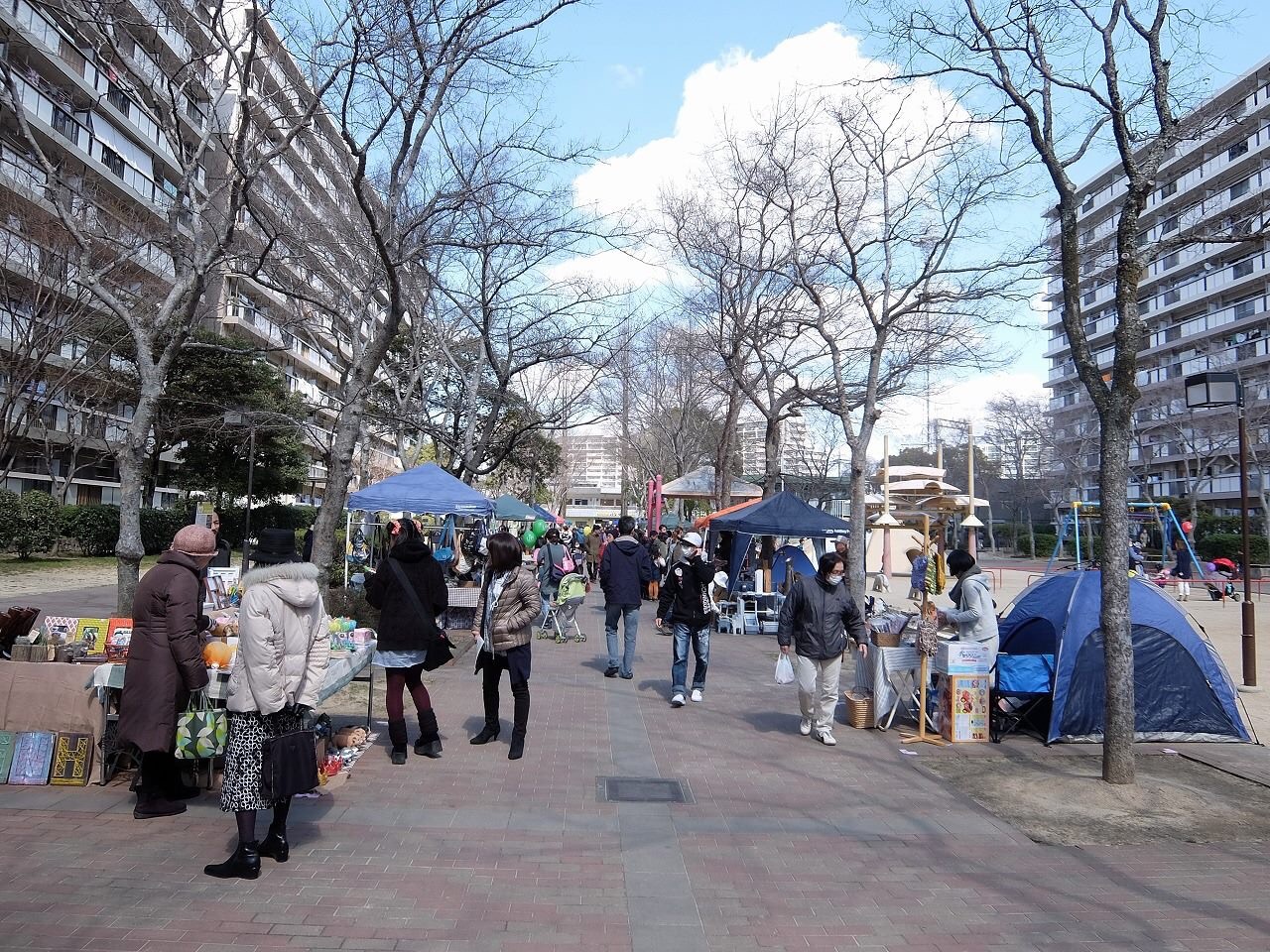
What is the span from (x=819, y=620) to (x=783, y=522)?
8.15 metres

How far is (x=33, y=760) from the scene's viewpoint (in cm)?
534

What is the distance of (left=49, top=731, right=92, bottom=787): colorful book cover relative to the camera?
533 centimetres

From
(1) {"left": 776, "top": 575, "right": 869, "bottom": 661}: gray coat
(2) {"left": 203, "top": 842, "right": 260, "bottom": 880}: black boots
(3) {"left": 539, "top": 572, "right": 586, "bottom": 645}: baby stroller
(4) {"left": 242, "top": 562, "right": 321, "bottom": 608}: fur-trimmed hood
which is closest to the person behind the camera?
(2) {"left": 203, "top": 842, "right": 260, "bottom": 880}: black boots

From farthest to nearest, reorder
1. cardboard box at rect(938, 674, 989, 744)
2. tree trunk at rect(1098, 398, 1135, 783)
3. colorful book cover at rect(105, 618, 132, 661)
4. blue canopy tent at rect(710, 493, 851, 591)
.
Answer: blue canopy tent at rect(710, 493, 851, 591), cardboard box at rect(938, 674, 989, 744), tree trunk at rect(1098, 398, 1135, 783), colorful book cover at rect(105, 618, 132, 661)

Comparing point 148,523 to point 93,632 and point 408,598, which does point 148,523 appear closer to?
point 93,632

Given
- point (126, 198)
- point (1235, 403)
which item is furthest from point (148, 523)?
point (1235, 403)

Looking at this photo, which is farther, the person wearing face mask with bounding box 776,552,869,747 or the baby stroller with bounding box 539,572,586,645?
the baby stroller with bounding box 539,572,586,645

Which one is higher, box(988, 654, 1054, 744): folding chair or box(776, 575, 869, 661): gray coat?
box(776, 575, 869, 661): gray coat

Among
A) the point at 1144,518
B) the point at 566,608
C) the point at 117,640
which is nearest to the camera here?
the point at 117,640

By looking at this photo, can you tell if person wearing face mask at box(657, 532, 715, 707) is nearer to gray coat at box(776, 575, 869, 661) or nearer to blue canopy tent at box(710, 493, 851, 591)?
gray coat at box(776, 575, 869, 661)

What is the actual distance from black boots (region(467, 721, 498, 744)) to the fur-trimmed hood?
9.33 feet

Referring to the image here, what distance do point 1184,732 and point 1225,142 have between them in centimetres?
583

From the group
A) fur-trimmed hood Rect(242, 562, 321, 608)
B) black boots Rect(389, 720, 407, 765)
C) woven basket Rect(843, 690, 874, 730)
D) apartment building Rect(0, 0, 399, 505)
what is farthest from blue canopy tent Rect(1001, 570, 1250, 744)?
apartment building Rect(0, 0, 399, 505)

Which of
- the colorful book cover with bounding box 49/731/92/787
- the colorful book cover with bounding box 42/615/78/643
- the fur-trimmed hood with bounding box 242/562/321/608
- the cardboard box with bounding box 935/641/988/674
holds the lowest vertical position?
the colorful book cover with bounding box 49/731/92/787
